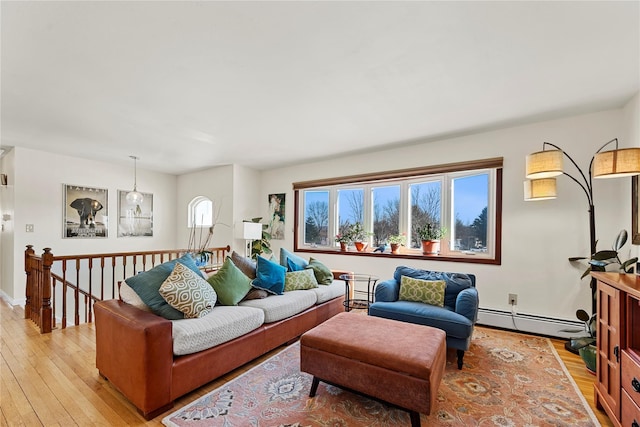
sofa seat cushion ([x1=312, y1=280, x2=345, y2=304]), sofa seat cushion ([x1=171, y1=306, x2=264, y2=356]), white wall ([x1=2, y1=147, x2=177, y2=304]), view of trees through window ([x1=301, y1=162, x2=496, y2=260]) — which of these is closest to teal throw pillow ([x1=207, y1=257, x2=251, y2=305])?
sofa seat cushion ([x1=171, y1=306, x2=264, y2=356])

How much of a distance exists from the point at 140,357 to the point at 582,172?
431cm

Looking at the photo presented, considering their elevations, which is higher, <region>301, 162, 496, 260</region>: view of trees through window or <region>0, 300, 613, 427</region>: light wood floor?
<region>301, 162, 496, 260</region>: view of trees through window

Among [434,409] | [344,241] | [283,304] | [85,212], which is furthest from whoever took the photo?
[85,212]

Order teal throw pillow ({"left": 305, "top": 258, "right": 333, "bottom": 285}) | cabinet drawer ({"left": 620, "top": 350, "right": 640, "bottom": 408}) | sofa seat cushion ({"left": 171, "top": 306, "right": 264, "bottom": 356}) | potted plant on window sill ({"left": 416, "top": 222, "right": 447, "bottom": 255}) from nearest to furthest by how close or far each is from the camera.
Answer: cabinet drawer ({"left": 620, "top": 350, "right": 640, "bottom": 408}) → sofa seat cushion ({"left": 171, "top": 306, "right": 264, "bottom": 356}) → teal throw pillow ({"left": 305, "top": 258, "right": 333, "bottom": 285}) → potted plant on window sill ({"left": 416, "top": 222, "right": 447, "bottom": 255})

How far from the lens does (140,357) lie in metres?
1.73

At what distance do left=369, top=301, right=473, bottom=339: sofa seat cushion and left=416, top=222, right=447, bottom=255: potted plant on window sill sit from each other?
121cm

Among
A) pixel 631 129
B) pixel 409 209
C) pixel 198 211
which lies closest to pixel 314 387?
pixel 409 209

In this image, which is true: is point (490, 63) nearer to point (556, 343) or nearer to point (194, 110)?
point (194, 110)

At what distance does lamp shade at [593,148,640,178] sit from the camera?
81.3 inches

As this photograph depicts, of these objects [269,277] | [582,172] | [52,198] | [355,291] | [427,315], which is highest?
[582,172]

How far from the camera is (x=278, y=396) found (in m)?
1.99

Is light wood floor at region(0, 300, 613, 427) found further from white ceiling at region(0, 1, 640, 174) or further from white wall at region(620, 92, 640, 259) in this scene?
white ceiling at region(0, 1, 640, 174)

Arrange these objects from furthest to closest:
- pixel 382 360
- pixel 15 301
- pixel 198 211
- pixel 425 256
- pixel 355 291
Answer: pixel 198 211 < pixel 355 291 < pixel 15 301 < pixel 425 256 < pixel 382 360

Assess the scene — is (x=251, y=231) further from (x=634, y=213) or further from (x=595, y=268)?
(x=634, y=213)
